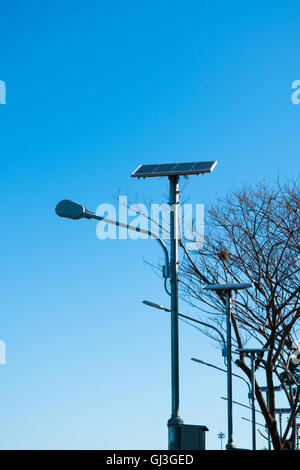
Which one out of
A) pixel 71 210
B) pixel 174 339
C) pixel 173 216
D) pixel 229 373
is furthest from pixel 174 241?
pixel 229 373

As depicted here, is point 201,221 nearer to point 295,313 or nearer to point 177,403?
point 295,313

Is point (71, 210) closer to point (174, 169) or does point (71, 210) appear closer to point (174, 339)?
point (174, 169)

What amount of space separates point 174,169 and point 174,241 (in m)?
1.26

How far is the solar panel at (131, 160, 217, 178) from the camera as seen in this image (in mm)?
12852

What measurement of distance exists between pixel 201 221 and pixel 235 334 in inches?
169

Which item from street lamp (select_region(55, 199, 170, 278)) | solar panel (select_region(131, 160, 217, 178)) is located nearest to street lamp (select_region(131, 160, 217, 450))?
solar panel (select_region(131, 160, 217, 178))

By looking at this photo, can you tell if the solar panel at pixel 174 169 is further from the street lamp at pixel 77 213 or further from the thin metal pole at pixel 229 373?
the thin metal pole at pixel 229 373

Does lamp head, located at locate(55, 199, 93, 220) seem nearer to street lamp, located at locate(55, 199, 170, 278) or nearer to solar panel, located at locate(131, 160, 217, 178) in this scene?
street lamp, located at locate(55, 199, 170, 278)

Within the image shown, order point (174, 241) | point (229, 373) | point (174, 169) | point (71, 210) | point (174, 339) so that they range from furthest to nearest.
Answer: point (229, 373), point (174, 169), point (71, 210), point (174, 241), point (174, 339)

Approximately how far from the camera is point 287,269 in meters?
24.0

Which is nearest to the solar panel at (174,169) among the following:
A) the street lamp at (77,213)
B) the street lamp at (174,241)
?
the street lamp at (174,241)

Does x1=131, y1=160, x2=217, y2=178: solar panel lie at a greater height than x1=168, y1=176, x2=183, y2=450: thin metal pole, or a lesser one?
greater

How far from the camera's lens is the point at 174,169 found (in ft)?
42.8
